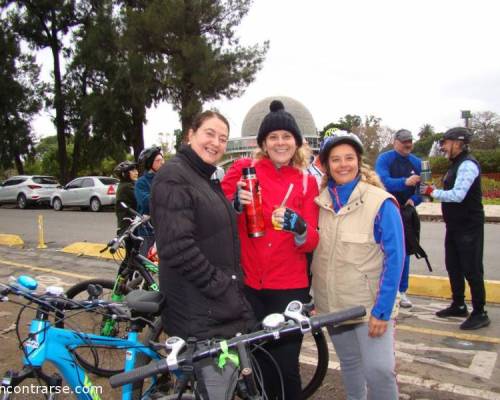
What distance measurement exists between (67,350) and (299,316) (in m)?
1.55

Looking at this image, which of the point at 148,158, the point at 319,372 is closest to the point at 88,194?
the point at 148,158

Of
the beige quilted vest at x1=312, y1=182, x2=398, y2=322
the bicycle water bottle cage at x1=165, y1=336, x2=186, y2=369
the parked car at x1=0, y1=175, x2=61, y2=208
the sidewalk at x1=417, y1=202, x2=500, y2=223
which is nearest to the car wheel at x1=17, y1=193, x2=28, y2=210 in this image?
the parked car at x1=0, y1=175, x2=61, y2=208

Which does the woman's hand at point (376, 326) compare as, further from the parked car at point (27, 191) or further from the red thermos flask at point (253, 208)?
the parked car at point (27, 191)

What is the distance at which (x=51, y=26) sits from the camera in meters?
25.7

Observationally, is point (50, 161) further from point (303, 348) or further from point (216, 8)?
point (303, 348)

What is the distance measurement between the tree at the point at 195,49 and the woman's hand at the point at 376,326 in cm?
1834

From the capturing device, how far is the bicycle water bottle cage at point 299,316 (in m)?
1.71

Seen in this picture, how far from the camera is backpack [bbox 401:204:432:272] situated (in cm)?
468

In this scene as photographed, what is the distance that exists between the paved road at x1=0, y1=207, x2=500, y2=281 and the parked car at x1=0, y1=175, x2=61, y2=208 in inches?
152

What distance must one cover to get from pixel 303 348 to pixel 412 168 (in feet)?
7.67

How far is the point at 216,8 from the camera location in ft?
70.4

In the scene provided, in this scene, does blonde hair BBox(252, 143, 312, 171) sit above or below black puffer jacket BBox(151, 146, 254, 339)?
above

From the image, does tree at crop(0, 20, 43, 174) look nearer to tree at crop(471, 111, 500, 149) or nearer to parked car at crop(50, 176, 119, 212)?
parked car at crop(50, 176, 119, 212)

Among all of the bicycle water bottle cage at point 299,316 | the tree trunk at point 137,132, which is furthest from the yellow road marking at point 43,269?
the tree trunk at point 137,132
